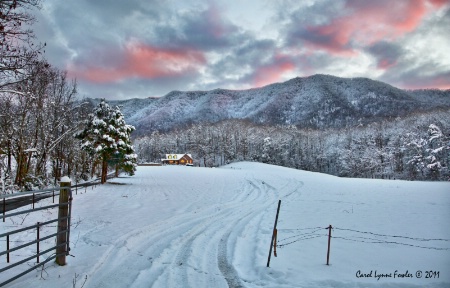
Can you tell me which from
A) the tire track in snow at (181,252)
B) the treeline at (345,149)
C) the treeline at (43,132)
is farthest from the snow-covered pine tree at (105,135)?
the treeline at (345,149)

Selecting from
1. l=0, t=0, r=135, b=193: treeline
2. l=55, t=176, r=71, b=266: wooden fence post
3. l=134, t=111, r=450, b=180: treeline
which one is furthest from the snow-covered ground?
l=134, t=111, r=450, b=180: treeline

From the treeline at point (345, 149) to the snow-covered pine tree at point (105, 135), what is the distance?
168ft

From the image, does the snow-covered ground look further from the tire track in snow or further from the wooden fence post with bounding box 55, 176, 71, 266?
the wooden fence post with bounding box 55, 176, 71, 266

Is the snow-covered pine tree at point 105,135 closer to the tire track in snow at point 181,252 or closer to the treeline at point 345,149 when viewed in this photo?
the tire track in snow at point 181,252

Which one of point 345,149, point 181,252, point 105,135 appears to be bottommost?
point 181,252

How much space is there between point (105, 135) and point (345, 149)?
283ft

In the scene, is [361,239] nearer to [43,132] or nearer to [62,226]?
[62,226]

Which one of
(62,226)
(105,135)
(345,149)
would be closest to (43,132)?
(105,135)

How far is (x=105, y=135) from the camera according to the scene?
3000 cm

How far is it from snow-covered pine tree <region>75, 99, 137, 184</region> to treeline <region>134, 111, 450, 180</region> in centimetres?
5115

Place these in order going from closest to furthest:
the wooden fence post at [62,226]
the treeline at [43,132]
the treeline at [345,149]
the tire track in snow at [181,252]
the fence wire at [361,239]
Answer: the tire track in snow at [181,252]
the wooden fence post at [62,226]
the fence wire at [361,239]
the treeline at [43,132]
the treeline at [345,149]

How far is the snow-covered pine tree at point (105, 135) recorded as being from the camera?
30.1 metres

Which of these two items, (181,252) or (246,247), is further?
(246,247)

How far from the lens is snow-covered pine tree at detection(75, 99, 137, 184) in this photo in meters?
30.1
